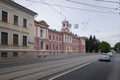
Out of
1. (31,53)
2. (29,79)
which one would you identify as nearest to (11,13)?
(31,53)

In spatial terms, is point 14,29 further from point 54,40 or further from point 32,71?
point 54,40

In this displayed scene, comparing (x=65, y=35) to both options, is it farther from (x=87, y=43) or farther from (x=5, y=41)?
(x=5, y=41)

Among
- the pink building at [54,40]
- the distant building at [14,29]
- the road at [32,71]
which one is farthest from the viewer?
the pink building at [54,40]

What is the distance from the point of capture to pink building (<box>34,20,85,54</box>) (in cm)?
6494

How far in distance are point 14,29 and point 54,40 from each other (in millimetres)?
38877

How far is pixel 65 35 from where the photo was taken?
306ft

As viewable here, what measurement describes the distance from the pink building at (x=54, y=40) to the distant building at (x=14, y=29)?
30.7 ft

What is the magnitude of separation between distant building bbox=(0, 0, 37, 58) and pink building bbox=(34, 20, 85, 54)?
9.37 metres

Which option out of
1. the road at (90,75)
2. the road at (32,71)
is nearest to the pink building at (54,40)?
the road at (32,71)

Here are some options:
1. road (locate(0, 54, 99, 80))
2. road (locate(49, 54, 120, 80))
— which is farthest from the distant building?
road (locate(49, 54, 120, 80))

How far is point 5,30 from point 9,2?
5174mm

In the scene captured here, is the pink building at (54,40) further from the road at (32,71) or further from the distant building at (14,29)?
the road at (32,71)

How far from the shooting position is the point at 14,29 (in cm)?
4309

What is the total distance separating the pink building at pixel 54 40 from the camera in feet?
213
